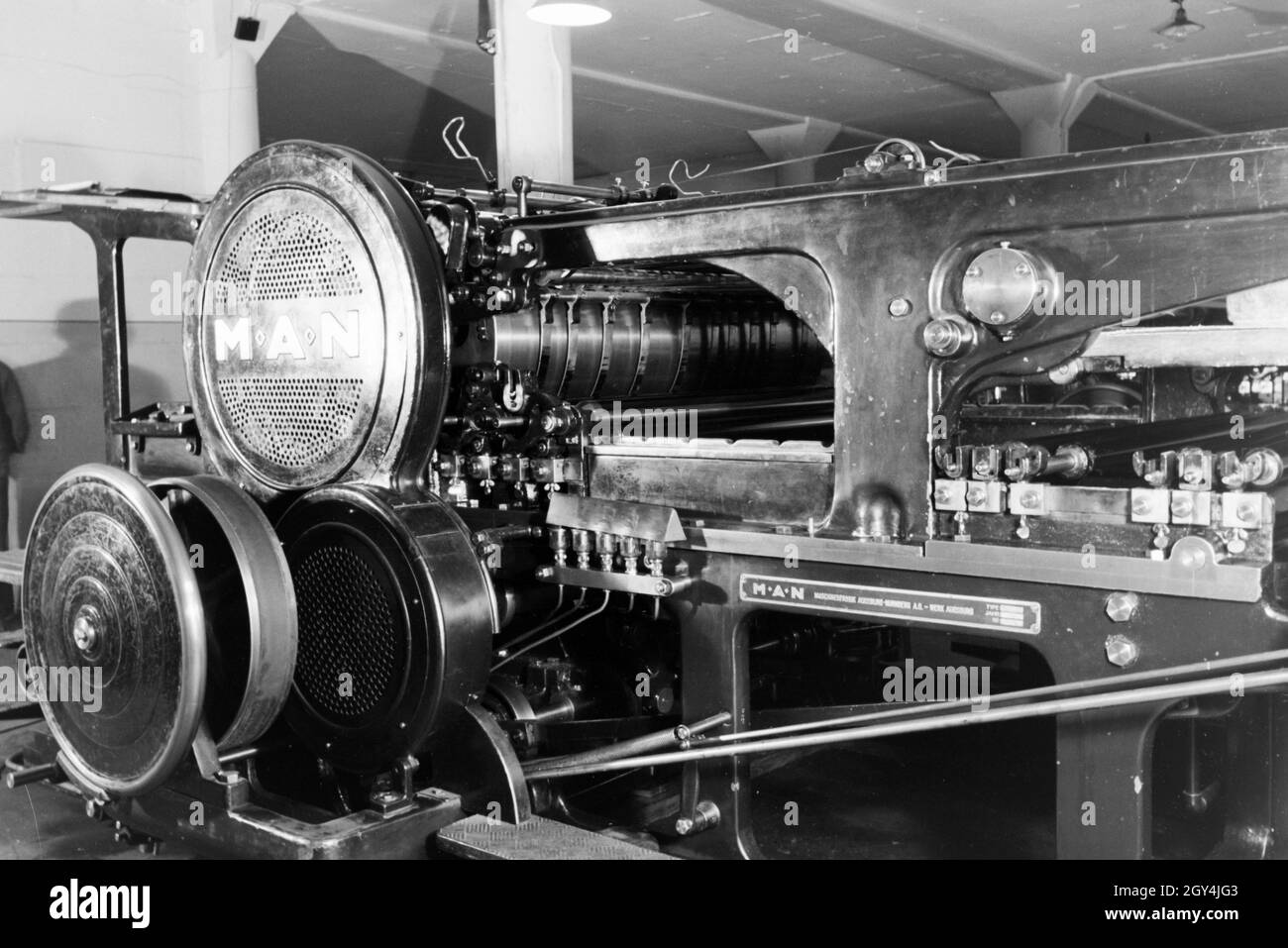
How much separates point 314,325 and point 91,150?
3.57 m

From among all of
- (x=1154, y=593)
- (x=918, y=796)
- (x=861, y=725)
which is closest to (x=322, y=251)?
(x=861, y=725)

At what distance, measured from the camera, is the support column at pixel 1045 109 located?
956cm

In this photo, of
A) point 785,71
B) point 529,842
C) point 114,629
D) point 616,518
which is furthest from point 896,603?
point 785,71

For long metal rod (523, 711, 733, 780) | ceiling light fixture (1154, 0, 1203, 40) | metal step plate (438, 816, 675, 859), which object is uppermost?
A: ceiling light fixture (1154, 0, 1203, 40)

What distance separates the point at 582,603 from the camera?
2.90m

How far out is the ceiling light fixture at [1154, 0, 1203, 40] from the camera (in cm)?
740

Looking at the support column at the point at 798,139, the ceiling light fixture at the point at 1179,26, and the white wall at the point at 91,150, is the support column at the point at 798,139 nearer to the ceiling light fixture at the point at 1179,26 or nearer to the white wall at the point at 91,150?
the ceiling light fixture at the point at 1179,26

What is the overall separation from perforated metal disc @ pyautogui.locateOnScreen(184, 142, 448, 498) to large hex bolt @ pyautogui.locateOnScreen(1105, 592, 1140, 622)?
54.4 inches

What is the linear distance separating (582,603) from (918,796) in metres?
1.11

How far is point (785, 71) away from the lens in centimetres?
902

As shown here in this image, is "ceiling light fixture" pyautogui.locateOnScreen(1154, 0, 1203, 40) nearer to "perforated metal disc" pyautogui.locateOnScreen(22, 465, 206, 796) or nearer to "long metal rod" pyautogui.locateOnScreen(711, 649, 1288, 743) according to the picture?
"long metal rod" pyautogui.locateOnScreen(711, 649, 1288, 743)

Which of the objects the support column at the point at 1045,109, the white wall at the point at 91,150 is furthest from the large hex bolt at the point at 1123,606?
the support column at the point at 1045,109

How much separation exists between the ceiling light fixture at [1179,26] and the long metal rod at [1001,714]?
21.1 ft

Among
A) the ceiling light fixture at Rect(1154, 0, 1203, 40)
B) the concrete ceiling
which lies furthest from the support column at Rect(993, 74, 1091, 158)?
the ceiling light fixture at Rect(1154, 0, 1203, 40)
